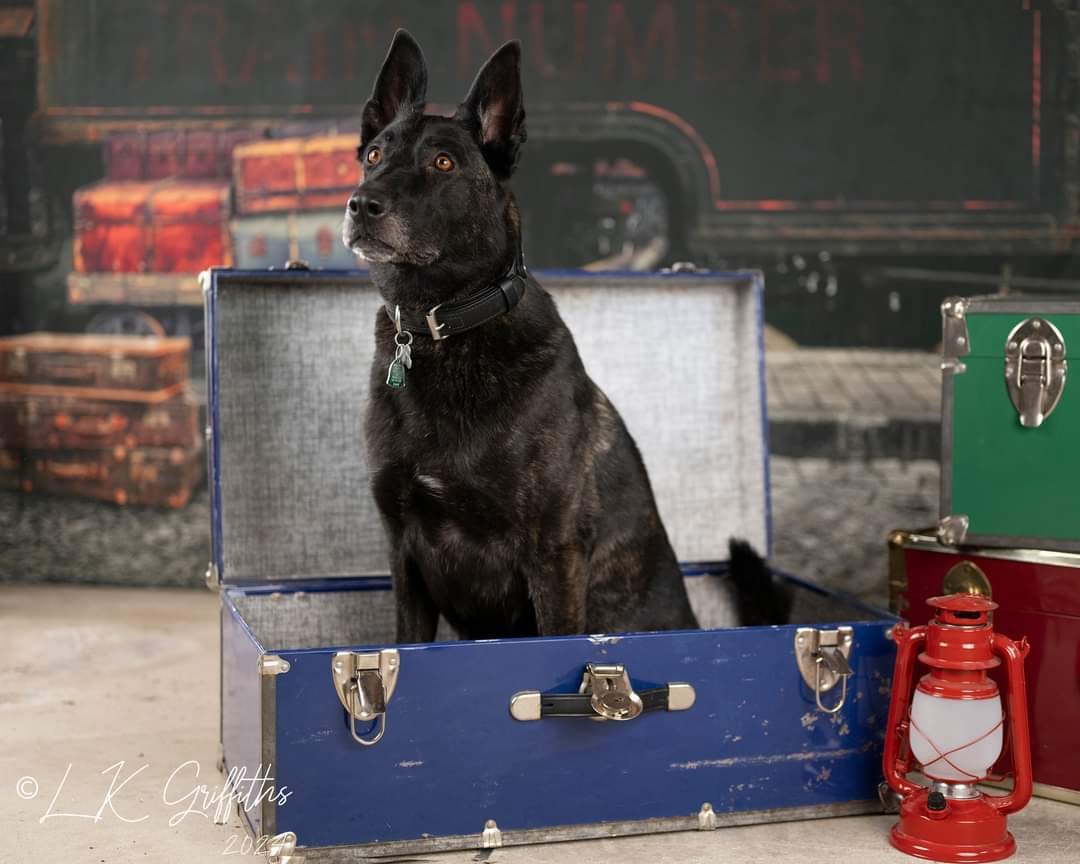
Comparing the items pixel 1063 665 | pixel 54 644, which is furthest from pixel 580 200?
pixel 1063 665

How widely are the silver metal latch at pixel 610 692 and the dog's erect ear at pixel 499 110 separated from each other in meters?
0.83

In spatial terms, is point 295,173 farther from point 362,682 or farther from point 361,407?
point 362,682

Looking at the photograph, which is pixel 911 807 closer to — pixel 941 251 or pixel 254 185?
pixel 941 251

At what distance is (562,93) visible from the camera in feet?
13.5

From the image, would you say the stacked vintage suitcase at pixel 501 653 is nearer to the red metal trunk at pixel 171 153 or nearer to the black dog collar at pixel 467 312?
the black dog collar at pixel 467 312

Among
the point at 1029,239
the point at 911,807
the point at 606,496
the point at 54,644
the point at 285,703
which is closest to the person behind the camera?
the point at 285,703

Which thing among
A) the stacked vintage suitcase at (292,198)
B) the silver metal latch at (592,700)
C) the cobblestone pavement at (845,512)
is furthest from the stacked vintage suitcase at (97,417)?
the silver metal latch at (592,700)

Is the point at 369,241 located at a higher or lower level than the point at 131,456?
higher

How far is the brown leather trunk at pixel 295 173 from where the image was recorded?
4.15 m

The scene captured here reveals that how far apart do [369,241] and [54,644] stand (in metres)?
1.92

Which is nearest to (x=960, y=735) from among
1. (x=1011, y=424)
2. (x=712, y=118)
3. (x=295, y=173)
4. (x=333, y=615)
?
(x=1011, y=424)

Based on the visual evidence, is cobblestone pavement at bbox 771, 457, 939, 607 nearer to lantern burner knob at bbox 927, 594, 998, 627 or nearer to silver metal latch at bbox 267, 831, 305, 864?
lantern burner knob at bbox 927, 594, 998, 627

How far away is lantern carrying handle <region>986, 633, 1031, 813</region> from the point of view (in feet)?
6.13

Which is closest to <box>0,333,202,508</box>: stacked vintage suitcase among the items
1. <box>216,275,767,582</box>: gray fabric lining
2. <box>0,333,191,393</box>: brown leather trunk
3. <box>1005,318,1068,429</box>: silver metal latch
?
<box>0,333,191,393</box>: brown leather trunk
